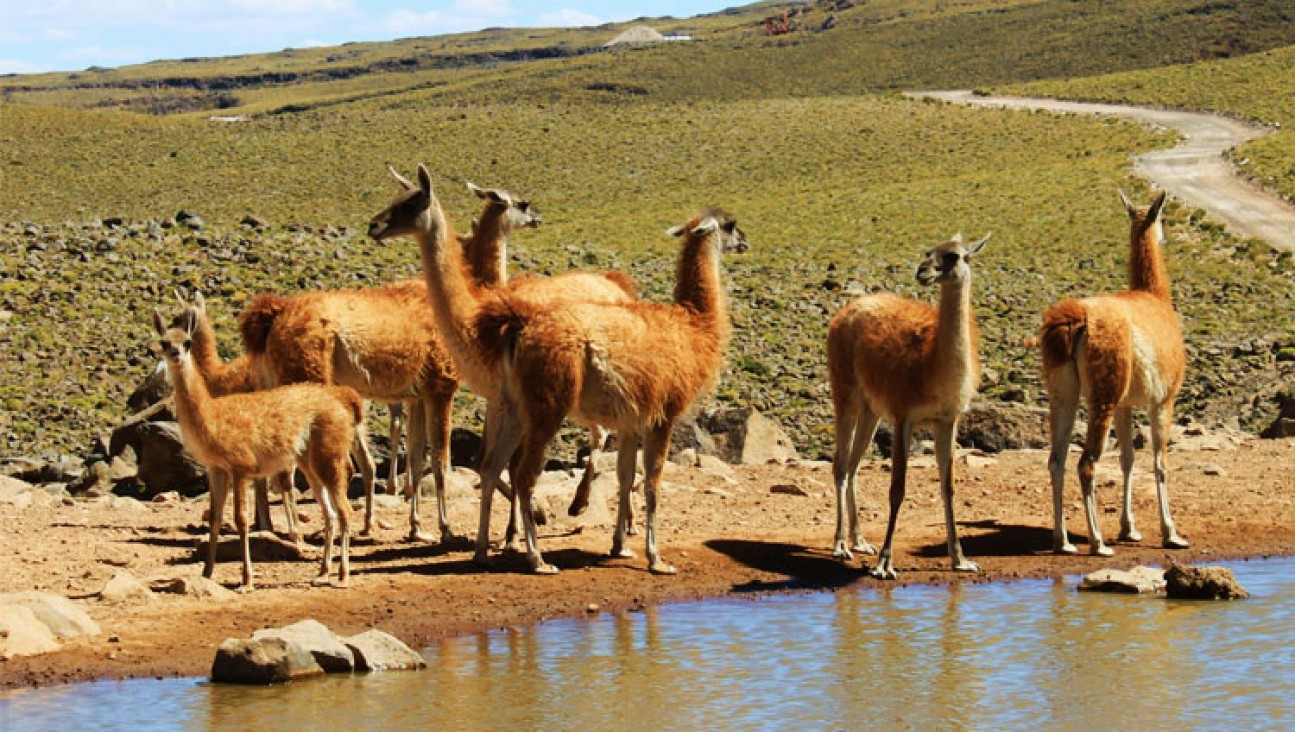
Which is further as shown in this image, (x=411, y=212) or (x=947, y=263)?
(x=411, y=212)

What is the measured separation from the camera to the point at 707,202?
52.7 metres

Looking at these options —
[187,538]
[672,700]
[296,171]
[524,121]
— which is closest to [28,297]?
[187,538]

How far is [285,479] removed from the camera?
14.5 m

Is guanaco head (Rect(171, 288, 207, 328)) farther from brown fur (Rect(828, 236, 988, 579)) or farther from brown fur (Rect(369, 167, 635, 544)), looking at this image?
brown fur (Rect(828, 236, 988, 579))

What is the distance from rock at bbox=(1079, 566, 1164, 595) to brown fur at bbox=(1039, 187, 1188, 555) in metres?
1.17

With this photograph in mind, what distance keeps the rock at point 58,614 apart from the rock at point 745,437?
942 centimetres

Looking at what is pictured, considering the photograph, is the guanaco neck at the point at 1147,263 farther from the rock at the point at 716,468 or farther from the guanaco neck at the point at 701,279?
the rock at the point at 716,468

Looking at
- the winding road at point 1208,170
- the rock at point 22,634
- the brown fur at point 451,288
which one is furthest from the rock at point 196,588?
the winding road at point 1208,170

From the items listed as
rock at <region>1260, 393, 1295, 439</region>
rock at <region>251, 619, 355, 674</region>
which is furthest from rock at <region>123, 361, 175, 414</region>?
rock at <region>1260, 393, 1295, 439</region>

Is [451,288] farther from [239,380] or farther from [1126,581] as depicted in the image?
[1126,581]

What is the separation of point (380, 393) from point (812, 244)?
26.1 meters

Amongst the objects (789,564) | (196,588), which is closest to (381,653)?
(196,588)

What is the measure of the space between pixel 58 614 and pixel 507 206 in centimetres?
574

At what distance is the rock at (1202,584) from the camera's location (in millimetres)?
12953
